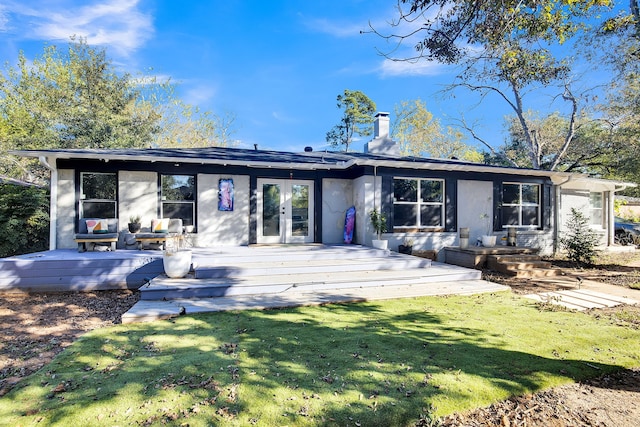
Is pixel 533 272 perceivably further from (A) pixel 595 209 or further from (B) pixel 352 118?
(B) pixel 352 118

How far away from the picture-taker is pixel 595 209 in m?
14.1

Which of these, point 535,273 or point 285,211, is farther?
point 285,211

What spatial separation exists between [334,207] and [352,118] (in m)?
17.2

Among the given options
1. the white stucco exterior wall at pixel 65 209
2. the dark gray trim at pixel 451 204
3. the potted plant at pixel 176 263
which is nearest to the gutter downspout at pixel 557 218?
the dark gray trim at pixel 451 204

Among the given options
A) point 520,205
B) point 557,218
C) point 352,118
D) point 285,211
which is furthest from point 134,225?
point 352,118

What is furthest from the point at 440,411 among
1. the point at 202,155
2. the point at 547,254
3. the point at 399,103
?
the point at 399,103

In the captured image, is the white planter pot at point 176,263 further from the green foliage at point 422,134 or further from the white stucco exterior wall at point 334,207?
the green foliage at point 422,134

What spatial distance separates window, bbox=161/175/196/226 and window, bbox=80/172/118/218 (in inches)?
47.4

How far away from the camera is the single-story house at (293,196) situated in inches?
333

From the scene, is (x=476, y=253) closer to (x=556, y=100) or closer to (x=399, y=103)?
(x=556, y=100)

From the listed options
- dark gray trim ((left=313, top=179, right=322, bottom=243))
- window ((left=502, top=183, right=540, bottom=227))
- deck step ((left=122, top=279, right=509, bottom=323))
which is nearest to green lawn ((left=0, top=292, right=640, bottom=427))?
deck step ((left=122, top=279, right=509, bottom=323))

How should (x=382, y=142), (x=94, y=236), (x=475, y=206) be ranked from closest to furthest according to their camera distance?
(x=94, y=236)
(x=475, y=206)
(x=382, y=142)

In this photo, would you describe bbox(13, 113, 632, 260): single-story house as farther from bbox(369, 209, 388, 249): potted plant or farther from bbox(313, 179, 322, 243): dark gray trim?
bbox(369, 209, 388, 249): potted plant

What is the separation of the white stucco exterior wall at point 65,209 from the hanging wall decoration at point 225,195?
354 centimetres
